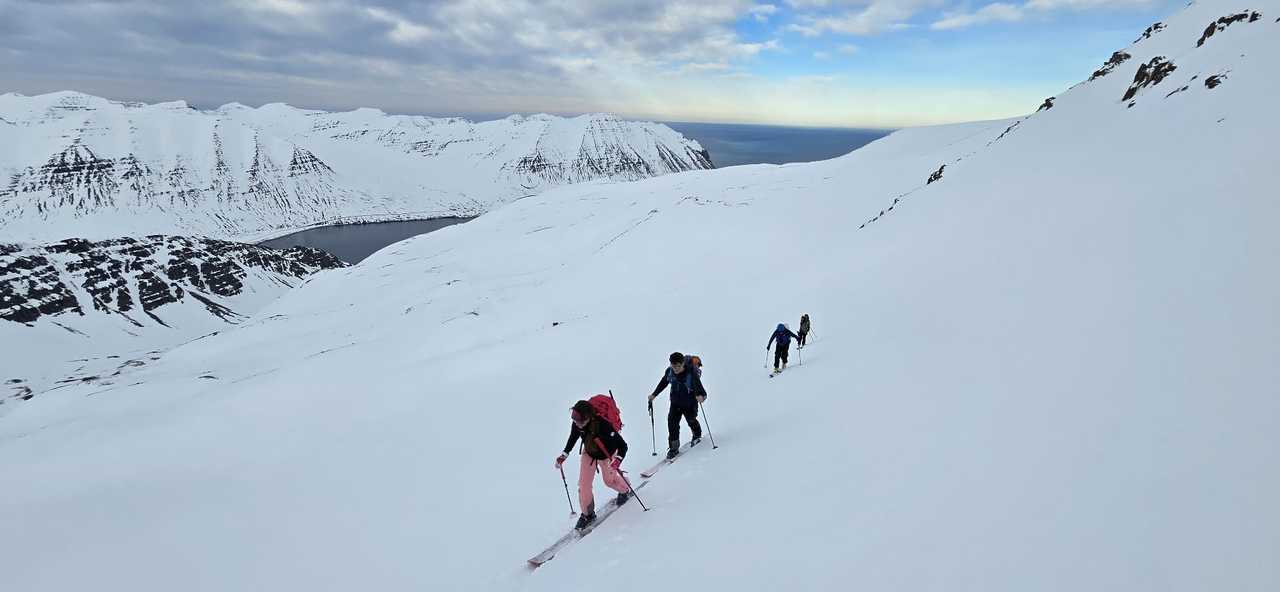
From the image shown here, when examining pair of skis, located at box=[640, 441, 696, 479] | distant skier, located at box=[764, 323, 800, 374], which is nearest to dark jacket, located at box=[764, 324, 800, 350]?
distant skier, located at box=[764, 323, 800, 374]

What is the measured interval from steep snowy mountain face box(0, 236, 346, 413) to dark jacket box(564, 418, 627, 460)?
138 meters

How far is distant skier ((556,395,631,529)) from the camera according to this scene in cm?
756

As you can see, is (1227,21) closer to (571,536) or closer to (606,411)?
(606,411)

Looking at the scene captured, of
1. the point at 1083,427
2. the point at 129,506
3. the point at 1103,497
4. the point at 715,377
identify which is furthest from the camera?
the point at 715,377

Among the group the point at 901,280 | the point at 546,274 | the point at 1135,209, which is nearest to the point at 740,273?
the point at 901,280

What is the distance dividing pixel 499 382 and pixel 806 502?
60.7 ft

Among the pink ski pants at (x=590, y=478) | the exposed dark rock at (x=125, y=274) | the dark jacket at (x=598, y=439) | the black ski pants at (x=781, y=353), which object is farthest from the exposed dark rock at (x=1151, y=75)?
the exposed dark rock at (x=125, y=274)

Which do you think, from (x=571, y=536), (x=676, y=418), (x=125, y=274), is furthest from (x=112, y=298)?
(x=571, y=536)

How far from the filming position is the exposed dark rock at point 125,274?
464 ft

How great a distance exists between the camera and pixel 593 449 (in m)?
7.64

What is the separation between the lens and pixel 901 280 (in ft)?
59.4

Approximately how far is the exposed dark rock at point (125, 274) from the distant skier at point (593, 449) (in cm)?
19624

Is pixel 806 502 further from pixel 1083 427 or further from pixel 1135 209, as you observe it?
pixel 1135 209

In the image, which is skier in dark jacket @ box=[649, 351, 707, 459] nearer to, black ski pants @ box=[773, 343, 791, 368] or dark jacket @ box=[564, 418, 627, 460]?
dark jacket @ box=[564, 418, 627, 460]
